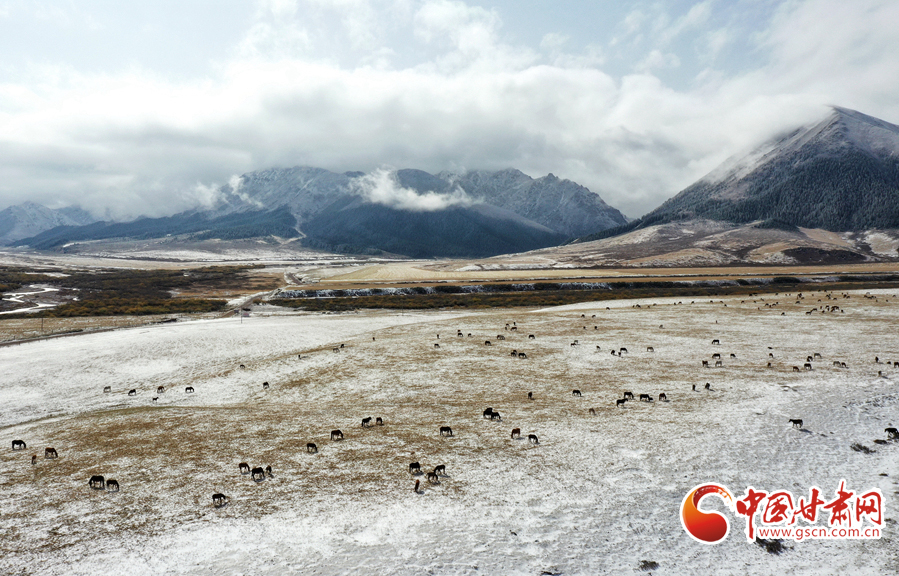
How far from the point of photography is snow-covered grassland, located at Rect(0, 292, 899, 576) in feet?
52.9

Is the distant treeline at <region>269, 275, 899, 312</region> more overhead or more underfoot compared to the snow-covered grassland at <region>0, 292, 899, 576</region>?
more overhead

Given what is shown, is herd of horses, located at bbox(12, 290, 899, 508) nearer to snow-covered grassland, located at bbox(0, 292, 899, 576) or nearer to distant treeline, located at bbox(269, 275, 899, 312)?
snow-covered grassland, located at bbox(0, 292, 899, 576)

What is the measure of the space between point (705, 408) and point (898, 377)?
1908cm

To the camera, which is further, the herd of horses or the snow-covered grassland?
the herd of horses

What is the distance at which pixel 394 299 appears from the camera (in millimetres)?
111250

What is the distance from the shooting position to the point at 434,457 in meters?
23.2

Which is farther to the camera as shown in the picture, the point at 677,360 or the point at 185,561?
the point at 677,360

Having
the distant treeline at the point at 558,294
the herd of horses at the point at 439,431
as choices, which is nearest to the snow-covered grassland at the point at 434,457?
the herd of horses at the point at 439,431

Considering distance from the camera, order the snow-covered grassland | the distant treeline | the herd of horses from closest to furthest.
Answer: the snow-covered grassland → the herd of horses → the distant treeline

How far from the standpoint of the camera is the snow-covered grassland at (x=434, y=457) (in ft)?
52.9

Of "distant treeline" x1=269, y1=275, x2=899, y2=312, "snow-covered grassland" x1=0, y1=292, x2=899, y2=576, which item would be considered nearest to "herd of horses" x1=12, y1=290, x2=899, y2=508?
"snow-covered grassland" x1=0, y1=292, x2=899, y2=576

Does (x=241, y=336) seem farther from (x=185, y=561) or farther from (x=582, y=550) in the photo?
(x=582, y=550)

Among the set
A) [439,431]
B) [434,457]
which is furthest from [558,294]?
[434,457]

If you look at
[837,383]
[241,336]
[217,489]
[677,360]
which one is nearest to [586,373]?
[677,360]
